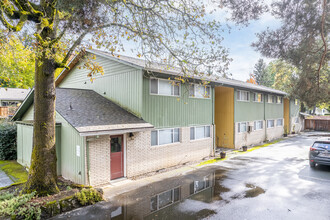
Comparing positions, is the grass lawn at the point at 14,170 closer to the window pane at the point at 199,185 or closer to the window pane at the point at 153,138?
the window pane at the point at 153,138

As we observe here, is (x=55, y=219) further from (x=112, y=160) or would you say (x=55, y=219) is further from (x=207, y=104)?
(x=207, y=104)

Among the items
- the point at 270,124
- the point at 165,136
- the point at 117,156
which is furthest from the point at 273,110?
the point at 117,156

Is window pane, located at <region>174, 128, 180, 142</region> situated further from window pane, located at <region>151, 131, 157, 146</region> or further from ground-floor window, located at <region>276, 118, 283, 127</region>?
ground-floor window, located at <region>276, 118, 283, 127</region>

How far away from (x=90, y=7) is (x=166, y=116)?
22.1 ft

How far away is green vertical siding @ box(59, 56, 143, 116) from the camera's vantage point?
37.4ft

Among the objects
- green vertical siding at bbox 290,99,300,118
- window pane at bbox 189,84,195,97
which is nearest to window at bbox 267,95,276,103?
green vertical siding at bbox 290,99,300,118

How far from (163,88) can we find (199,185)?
5.59 meters

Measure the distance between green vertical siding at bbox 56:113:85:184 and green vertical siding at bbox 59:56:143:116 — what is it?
3.30 m

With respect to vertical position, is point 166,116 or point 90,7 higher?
point 90,7

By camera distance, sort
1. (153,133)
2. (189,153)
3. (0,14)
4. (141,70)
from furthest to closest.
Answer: (189,153)
(153,133)
(141,70)
(0,14)

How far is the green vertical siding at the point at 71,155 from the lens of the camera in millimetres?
9242

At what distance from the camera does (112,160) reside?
1027 cm

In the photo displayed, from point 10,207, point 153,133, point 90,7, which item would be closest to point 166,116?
point 153,133

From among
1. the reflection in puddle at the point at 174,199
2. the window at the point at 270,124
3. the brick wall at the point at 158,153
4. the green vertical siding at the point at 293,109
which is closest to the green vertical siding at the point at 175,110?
the brick wall at the point at 158,153
